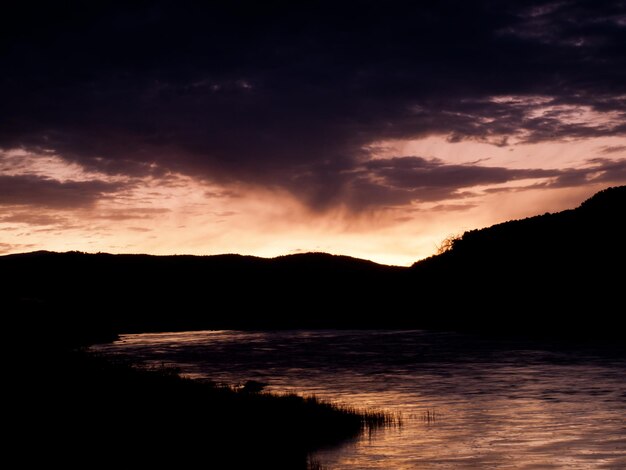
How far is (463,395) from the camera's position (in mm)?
44219

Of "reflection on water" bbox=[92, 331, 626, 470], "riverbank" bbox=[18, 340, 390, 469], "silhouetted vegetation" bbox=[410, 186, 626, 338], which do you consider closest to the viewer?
"riverbank" bbox=[18, 340, 390, 469]

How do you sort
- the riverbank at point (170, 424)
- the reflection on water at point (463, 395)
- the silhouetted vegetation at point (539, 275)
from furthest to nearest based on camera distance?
the silhouetted vegetation at point (539, 275) < the reflection on water at point (463, 395) < the riverbank at point (170, 424)

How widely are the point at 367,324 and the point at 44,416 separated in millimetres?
145445

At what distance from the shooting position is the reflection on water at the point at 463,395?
2622 cm

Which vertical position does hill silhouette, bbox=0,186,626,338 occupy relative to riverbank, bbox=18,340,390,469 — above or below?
above

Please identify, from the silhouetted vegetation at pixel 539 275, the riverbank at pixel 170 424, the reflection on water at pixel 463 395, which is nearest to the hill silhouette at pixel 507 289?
the silhouetted vegetation at pixel 539 275

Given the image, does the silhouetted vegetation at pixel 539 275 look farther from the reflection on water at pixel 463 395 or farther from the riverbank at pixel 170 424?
the riverbank at pixel 170 424

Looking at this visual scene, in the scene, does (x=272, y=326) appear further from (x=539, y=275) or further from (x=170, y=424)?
(x=170, y=424)

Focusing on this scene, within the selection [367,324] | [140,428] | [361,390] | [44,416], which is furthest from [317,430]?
[367,324]

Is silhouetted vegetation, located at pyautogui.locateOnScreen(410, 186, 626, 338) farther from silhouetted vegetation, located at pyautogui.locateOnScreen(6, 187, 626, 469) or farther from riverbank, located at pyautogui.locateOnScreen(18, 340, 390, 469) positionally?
riverbank, located at pyautogui.locateOnScreen(18, 340, 390, 469)

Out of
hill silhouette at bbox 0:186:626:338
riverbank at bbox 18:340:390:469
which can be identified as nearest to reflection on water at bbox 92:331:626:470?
riverbank at bbox 18:340:390:469

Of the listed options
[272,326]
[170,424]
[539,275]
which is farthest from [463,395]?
[272,326]

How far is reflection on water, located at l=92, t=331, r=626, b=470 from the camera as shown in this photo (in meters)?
26.2

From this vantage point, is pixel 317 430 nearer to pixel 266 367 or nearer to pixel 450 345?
pixel 266 367
